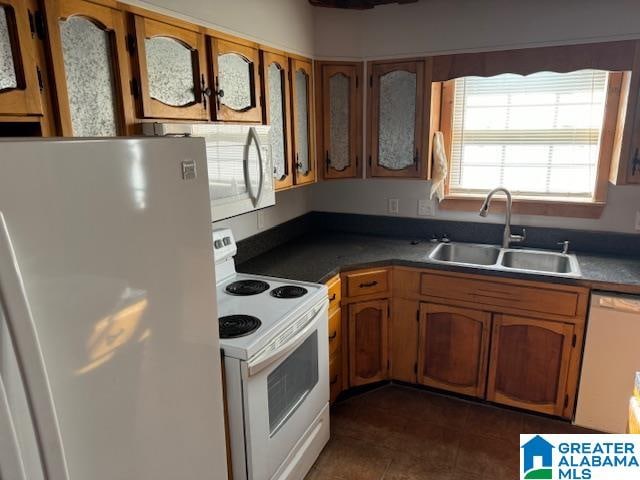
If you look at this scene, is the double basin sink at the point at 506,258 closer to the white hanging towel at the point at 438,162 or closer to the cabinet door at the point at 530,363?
the cabinet door at the point at 530,363

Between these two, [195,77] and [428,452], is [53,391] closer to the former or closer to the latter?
[195,77]

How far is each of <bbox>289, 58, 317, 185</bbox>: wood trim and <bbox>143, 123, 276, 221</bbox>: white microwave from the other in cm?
52

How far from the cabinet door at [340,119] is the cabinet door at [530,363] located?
1317 mm

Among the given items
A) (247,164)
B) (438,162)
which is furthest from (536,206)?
(247,164)

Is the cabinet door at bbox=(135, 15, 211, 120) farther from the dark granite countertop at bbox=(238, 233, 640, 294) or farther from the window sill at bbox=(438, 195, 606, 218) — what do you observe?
the window sill at bbox=(438, 195, 606, 218)

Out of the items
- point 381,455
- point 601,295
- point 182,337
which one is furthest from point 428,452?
point 182,337

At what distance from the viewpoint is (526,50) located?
2.54 metres

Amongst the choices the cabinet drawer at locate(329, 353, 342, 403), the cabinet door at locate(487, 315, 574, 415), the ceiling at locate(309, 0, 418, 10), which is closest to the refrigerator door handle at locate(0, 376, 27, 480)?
the cabinet drawer at locate(329, 353, 342, 403)

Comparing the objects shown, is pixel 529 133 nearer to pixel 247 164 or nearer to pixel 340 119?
pixel 340 119

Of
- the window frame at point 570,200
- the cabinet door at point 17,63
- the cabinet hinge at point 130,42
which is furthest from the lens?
the window frame at point 570,200

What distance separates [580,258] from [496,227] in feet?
1.67

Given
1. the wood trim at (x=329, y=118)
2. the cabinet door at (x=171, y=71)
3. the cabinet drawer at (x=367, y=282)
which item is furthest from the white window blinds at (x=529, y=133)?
the cabinet door at (x=171, y=71)

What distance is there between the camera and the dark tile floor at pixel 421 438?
217cm

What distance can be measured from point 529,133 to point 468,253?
823mm
